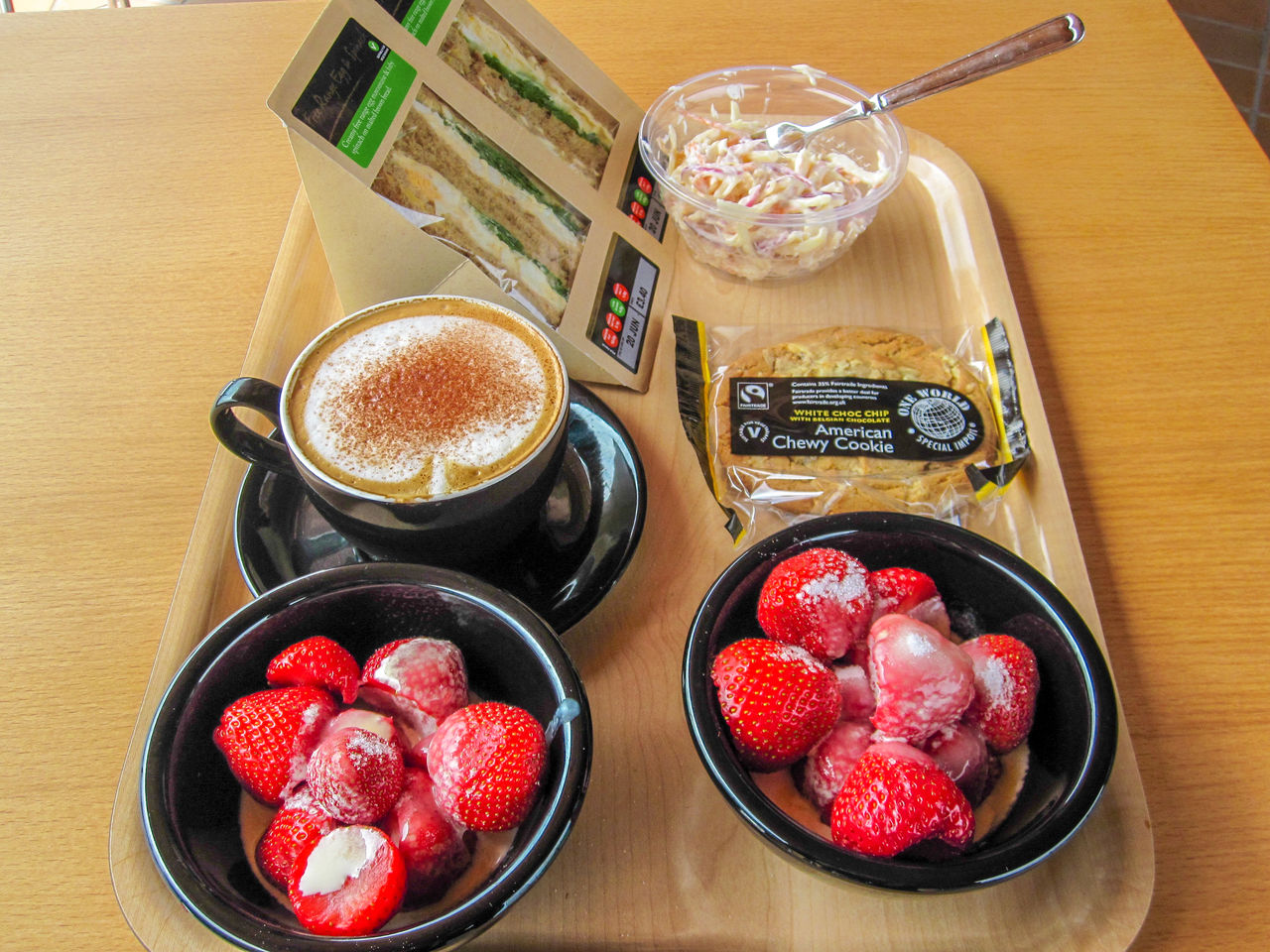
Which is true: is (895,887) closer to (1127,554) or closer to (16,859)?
(1127,554)

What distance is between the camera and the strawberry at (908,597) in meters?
0.72

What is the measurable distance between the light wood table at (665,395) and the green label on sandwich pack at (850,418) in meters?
0.10

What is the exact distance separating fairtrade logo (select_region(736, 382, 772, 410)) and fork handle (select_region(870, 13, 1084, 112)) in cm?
45

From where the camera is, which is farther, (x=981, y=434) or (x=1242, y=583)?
(x=981, y=434)

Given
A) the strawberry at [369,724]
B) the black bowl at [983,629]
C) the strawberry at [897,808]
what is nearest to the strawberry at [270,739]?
the strawberry at [369,724]

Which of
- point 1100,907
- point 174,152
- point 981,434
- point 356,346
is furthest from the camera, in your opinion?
point 174,152

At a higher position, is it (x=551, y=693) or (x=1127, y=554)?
(x=1127, y=554)

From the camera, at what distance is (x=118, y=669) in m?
0.84

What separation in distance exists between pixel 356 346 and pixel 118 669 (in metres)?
0.39

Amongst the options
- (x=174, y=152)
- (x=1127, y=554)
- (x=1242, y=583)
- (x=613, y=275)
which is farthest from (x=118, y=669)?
(x=1242, y=583)

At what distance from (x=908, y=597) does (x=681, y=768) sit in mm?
246

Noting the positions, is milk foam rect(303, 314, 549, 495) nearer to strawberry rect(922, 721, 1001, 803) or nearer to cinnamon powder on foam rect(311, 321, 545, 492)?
cinnamon powder on foam rect(311, 321, 545, 492)

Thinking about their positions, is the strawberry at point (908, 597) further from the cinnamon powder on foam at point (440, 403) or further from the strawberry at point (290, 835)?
the strawberry at point (290, 835)

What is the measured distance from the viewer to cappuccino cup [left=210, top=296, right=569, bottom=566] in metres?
0.73
